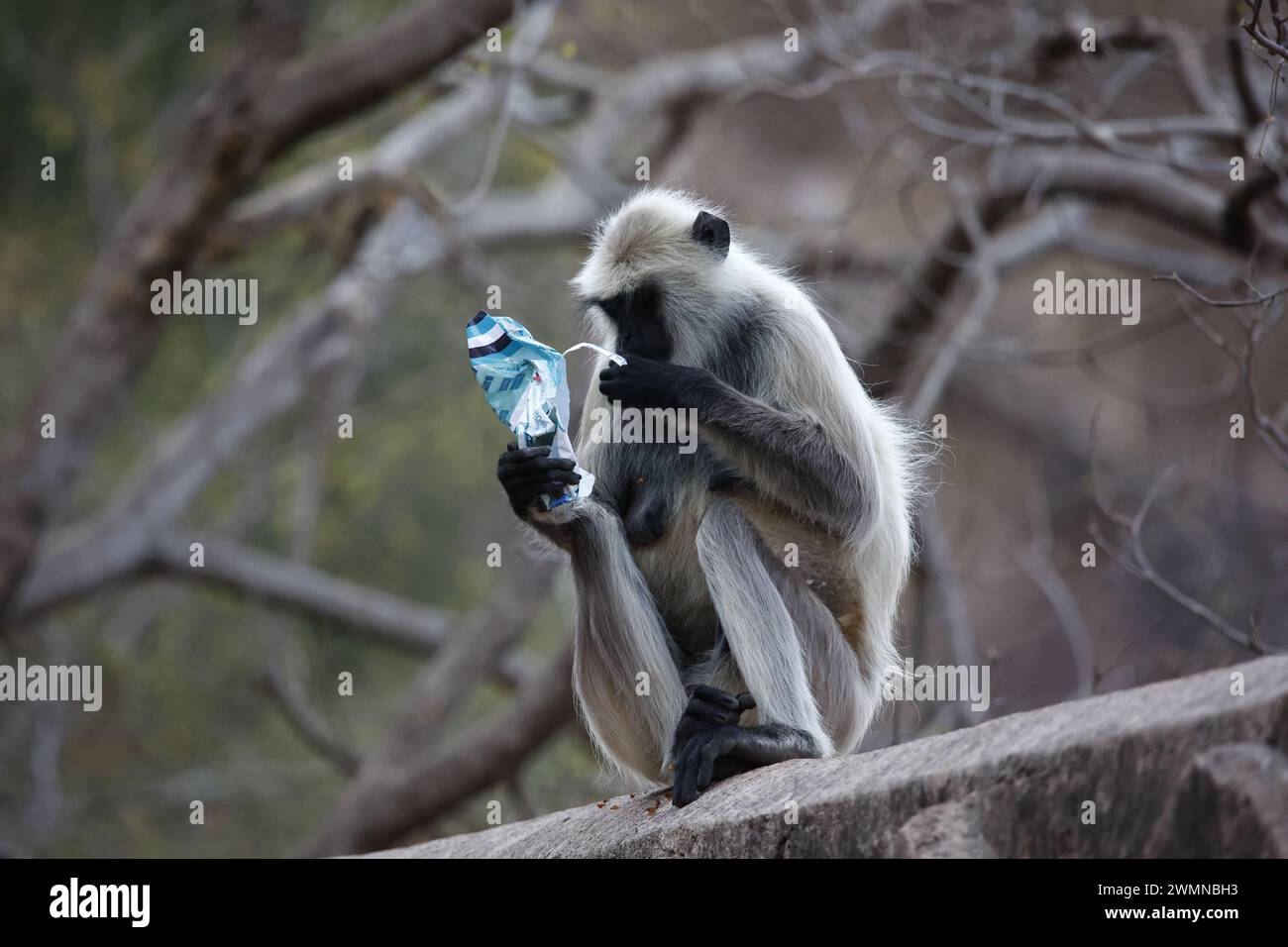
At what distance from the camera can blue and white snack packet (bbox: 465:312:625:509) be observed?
453 cm

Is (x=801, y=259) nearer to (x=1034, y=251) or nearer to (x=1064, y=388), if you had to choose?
(x=1034, y=251)

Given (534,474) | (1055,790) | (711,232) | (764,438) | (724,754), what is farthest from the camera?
(711,232)

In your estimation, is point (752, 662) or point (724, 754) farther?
point (752, 662)

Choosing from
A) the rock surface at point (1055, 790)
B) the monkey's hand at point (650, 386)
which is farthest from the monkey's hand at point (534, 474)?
the rock surface at point (1055, 790)

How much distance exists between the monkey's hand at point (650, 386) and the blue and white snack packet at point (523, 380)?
0.27ft

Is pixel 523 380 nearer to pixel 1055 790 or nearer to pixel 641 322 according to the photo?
pixel 641 322

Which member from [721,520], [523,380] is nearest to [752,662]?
[721,520]

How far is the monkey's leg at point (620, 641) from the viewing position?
488cm

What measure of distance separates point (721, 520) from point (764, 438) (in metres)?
0.30

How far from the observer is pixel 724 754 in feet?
14.3

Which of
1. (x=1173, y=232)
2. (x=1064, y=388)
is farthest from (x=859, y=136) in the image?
(x=1064, y=388)

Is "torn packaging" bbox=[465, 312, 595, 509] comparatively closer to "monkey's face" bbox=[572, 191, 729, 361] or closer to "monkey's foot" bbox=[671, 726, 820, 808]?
"monkey's face" bbox=[572, 191, 729, 361]

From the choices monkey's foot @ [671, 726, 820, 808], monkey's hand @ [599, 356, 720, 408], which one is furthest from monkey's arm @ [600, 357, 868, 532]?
monkey's foot @ [671, 726, 820, 808]
